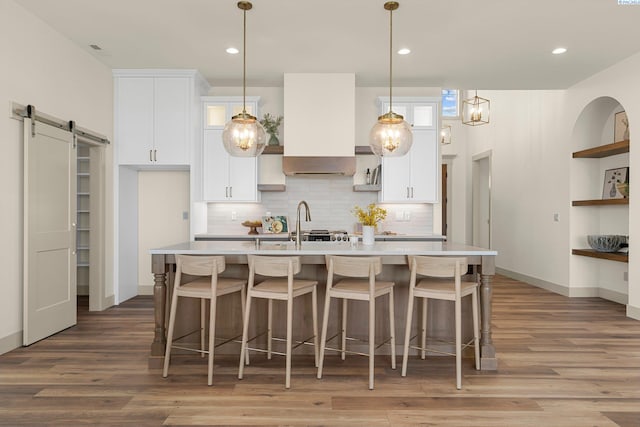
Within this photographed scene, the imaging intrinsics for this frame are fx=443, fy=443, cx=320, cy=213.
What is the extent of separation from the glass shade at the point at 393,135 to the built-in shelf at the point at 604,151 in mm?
3217

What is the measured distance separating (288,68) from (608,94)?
3.95 m

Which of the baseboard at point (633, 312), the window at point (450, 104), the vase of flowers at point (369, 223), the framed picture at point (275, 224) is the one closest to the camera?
the vase of flowers at point (369, 223)

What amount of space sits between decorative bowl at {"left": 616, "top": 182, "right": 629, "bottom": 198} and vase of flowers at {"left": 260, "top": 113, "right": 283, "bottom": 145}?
4.40 metres

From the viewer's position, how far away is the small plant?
600cm

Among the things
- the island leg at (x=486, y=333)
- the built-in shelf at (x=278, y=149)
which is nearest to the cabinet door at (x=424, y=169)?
the built-in shelf at (x=278, y=149)

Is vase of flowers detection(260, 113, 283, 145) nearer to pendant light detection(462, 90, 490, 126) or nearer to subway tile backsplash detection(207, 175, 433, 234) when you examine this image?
subway tile backsplash detection(207, 175, 433, 234)

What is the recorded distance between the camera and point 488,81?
19.4 ft

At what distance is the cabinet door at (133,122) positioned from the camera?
18.1 ft

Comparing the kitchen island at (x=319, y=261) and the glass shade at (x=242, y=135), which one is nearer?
the kitchen island at (x=319, y=261)

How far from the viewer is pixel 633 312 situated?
490cm

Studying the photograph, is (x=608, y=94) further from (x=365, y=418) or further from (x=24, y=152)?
(x=24, y=152)

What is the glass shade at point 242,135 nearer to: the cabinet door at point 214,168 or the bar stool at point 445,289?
the bar stool at point 445,289

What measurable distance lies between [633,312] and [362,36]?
4214 millimetres

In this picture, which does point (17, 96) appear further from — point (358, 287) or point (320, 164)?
point (358, 287)
